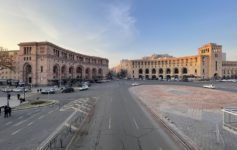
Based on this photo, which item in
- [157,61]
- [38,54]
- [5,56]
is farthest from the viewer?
[157,61]

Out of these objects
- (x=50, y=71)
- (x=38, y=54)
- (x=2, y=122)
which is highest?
(x=38, y=54)

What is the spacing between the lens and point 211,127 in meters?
14.7

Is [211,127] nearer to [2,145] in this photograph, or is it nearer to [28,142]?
[28,142]

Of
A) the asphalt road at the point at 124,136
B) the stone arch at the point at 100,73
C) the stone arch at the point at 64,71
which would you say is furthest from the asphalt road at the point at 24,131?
the stone arch at the point at 100,73

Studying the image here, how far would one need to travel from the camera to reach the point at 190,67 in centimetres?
13788

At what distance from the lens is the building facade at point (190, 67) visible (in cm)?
12756

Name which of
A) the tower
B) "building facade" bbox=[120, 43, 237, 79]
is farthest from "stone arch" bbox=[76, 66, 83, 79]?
the tower

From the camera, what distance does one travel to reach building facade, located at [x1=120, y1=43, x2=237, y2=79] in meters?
128

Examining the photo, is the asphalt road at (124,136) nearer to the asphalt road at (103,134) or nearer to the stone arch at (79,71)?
the asphalt road at (103,134)

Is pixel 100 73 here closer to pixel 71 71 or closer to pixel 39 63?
pixel 71 71

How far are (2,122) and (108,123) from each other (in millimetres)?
11867

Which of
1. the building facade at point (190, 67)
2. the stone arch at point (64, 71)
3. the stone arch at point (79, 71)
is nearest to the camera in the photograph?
the stone arch at point (64, 71)

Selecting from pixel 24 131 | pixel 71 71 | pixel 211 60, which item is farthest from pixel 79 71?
pixel 24 131

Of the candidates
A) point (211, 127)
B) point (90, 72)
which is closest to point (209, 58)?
point (90, 72)
